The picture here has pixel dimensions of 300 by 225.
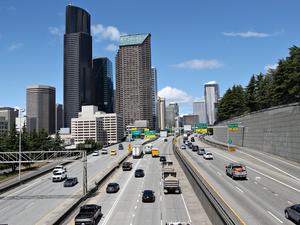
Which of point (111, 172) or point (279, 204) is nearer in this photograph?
point (279, 204)

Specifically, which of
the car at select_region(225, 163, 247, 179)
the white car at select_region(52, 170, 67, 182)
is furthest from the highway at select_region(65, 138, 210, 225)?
the white car at select_region(52, 170, 67, 182)

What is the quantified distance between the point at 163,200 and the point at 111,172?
84.0 ft

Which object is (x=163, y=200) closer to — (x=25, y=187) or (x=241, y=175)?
(x=241, y=175)

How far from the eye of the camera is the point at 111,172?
64.1 m

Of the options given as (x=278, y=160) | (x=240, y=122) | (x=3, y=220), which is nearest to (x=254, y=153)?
(x=278, y=160)

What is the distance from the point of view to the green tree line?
82.9m

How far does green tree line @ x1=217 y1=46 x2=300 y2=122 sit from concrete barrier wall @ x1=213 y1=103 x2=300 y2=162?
3353mm

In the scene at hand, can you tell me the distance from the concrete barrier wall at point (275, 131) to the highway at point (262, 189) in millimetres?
2975

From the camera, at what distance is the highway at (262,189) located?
2964cm

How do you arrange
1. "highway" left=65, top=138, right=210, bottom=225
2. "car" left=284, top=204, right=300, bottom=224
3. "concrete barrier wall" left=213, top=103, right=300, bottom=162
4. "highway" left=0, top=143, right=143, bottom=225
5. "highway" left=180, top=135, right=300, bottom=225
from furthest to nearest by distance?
"concrete barrier wall" left=213, top=103, right=300, bottom=162, "highway" left=0, top=143, right=143, bottom=225, "highway" left=65, top=138, right=210, bottom=225, "highway" left=180, top=135, right=300, bottom=225, "car" left=284, top=204, right=300, bottom=224

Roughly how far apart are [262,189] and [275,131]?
32.4 m

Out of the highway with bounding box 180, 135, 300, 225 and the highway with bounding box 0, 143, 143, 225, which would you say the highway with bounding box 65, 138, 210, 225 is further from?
the highway with bounding box 180, 135, 300, 225

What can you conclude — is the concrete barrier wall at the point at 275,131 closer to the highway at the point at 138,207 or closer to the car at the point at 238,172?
the car at the point at 238,172

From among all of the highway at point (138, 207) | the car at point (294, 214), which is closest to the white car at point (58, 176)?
the highway at point (138, 207)
